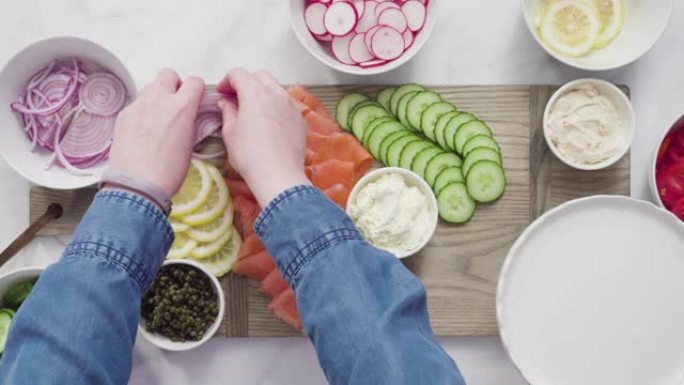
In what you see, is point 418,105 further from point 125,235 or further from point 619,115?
point 125,235

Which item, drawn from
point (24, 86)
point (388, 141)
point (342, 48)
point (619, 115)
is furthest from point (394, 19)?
point (24, 86)

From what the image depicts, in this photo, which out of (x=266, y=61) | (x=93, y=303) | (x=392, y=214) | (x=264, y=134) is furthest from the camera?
(x=266, y=61)

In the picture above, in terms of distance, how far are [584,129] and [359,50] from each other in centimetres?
42

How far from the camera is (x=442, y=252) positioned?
1475 mm

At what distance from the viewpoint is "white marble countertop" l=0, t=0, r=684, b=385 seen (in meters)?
1.51

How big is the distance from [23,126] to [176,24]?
0.33m

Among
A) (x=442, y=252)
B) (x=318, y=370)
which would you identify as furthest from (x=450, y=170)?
(x=318, y=370)

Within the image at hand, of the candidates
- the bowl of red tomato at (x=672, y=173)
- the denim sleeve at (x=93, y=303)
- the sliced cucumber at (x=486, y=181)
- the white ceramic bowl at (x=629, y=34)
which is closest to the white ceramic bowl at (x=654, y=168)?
Answer: the bowl of red tomato at (x=672, y=173)

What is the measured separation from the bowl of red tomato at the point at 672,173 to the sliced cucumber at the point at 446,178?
35 cm

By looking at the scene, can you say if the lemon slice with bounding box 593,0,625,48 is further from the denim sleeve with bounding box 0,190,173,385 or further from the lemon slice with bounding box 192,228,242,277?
the denim sleeve with bounding box 0,190,173,385

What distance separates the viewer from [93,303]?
107 centimetres

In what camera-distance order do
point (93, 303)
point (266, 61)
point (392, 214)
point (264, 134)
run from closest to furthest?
point (93, 303) < point (264, 134) < point (392, 214) < point (266, 61)

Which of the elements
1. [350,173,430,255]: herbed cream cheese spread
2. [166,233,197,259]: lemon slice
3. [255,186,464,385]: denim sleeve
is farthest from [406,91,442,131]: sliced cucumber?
[166,233,197,259]: lemon slice

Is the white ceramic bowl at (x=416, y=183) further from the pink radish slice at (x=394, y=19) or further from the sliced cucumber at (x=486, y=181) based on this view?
the pink radish slice at (x=394, y=19)
